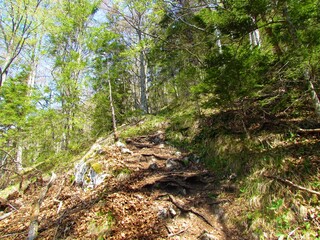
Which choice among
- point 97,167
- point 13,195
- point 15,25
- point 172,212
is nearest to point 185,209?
point 172,212

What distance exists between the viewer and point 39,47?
1170cm

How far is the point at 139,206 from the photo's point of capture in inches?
163

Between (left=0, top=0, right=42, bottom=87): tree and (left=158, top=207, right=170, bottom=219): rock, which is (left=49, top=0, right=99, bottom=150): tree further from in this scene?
(left=158, top=207, right=170, bottom=219): rock

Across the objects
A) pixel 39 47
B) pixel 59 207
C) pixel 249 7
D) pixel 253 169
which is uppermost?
pixel 39 47

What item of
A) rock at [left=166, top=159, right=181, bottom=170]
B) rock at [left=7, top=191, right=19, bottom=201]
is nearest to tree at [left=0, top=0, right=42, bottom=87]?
rock at [left=7, top=191, right=19, bottom=201]

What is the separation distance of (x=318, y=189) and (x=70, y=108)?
955 cm

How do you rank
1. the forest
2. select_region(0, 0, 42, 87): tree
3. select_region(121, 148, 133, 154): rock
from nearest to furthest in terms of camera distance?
the forest, select_region(121, 148, 133, 154): rock, select_region(0, 0, 42, 87): tree

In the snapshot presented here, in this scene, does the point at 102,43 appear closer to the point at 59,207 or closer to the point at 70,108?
the point at 70,108

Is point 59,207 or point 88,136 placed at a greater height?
point 88,136

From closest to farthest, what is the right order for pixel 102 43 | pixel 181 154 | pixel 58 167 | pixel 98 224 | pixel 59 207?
pixel 98 224
pixel 59 207
pixel 181 154
pixel 58 167
pixel 102 43

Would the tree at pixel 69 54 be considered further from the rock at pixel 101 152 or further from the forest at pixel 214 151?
the rock at pixel 101 152

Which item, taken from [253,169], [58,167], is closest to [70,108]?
[58,167]

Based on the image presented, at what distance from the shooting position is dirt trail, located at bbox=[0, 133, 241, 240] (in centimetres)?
366

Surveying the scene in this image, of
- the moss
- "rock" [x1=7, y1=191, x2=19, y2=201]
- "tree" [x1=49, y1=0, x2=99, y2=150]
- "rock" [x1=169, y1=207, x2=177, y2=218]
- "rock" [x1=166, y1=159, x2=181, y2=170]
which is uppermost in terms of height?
"tree" [x1=49, y1=0, x2=99, y2=150]
